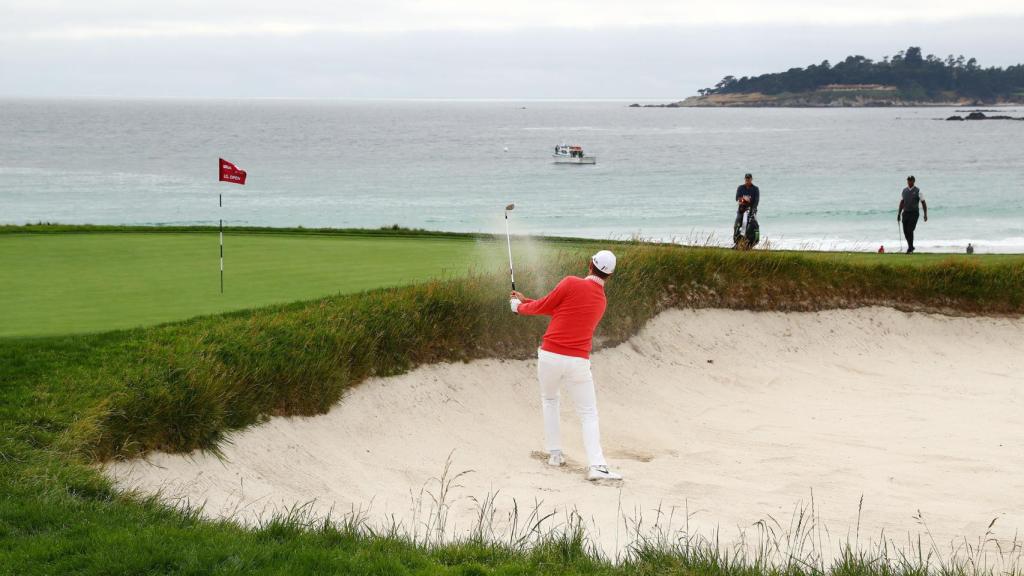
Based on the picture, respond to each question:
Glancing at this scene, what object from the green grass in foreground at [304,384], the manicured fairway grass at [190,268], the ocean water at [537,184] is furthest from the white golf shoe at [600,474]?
the manicured fairway grass at [190,268]

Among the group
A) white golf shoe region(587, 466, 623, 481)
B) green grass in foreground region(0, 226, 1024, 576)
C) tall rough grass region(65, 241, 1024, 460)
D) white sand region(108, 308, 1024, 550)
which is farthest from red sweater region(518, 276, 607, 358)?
tall rough grass region(65, 241, 1024, 460)

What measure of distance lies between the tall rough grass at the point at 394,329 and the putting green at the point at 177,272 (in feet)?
3.16

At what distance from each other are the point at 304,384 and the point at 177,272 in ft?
15.7

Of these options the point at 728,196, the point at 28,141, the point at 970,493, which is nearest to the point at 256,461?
the point at 970,493

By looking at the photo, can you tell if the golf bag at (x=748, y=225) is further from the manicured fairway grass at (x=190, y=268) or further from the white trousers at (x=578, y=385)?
the white trousers at (x=578, y=385)

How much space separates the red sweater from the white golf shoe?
1.11 metres

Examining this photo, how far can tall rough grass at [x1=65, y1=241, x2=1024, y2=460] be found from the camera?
931 cm

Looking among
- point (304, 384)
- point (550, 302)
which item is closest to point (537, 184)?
point (304, 384)

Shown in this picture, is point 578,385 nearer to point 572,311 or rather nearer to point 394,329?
point 572,311

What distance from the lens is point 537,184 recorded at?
7806 centimetres

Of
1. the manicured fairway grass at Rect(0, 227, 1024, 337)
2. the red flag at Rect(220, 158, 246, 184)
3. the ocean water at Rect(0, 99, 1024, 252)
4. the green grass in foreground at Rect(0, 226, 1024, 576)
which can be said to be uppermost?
the red flag at Rect(220, 158, 246, 184)

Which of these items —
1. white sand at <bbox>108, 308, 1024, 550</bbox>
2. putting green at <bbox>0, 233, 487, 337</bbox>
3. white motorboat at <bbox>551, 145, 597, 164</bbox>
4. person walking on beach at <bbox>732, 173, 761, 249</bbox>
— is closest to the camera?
white sand at <bbox>108, 308, 1024, 550</bbox>

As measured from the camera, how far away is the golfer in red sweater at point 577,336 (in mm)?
9742

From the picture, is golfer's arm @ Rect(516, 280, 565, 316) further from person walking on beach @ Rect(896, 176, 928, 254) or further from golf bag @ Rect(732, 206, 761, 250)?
person walking on beach @ Rect(896, 176, 928, 254)
